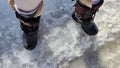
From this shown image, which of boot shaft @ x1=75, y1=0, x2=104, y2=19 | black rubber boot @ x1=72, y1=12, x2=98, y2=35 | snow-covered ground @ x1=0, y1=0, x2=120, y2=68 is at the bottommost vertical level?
snow-covered ground @ x1=0, y1=0, x2=120, y2=68

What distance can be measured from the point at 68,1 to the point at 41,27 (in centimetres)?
23

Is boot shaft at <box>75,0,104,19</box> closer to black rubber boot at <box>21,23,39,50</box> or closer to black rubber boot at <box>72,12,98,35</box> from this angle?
black rubber boot at <box>72,12,98,35</box>

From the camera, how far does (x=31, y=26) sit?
3.75 feet

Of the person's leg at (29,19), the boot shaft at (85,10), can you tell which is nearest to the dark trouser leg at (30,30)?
the person's leg at (29,19)

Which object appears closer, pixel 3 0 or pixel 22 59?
pixel 22 59

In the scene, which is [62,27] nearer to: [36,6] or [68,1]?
[68,1]

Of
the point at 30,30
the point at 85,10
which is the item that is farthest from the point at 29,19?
the point at 85,10

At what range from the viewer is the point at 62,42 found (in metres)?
1.29

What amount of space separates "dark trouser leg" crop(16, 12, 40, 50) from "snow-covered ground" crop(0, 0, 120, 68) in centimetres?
4

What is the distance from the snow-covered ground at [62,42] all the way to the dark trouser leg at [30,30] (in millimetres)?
37

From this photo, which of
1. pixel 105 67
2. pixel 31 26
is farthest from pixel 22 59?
pixel 105 67

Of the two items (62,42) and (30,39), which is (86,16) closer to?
(62,42)

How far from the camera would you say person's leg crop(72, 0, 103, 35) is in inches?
44.2

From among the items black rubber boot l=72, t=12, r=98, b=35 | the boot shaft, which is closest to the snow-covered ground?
black rubber boot l=72, t=12, r=98, b=35
